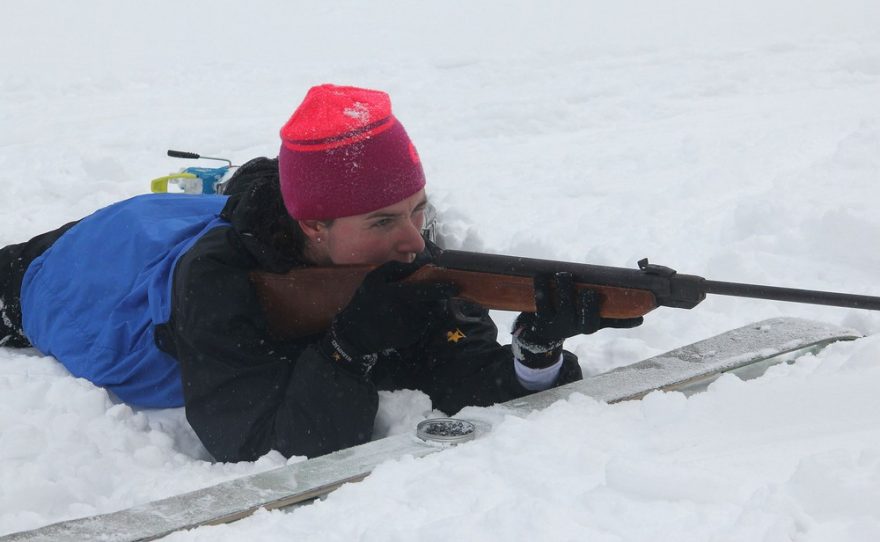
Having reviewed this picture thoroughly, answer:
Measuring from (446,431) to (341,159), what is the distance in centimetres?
80

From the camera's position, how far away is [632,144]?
6.77 metres

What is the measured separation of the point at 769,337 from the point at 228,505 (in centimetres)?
177

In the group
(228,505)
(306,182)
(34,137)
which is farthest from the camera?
(34,137)

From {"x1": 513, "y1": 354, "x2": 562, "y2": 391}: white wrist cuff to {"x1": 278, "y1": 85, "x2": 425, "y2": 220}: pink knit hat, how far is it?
1.92 ft

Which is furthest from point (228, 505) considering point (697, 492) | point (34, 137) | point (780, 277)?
point (34, 137)

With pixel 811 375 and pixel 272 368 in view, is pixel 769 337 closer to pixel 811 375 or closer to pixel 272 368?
pixel 811 375

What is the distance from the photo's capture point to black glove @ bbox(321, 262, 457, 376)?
257 cm

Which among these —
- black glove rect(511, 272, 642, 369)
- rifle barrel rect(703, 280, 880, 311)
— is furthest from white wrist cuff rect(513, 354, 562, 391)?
rifle barrel rect(703, 280, 880, 311)

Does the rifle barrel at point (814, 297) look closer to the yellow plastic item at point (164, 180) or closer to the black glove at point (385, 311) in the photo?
the black glove at point (385, 311)

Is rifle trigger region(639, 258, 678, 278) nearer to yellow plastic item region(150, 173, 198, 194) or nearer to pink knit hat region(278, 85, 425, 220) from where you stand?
pink knit hat region(278, 85, 425, 220)

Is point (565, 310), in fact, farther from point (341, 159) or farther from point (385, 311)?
point (341, 159)

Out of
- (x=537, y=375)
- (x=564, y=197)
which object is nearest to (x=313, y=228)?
(x=537, y=375)

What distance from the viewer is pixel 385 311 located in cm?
257

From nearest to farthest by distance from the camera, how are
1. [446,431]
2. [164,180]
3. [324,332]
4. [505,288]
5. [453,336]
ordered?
[446,431]
[505,288]
[324,332]
[453,336]
[164,180]
